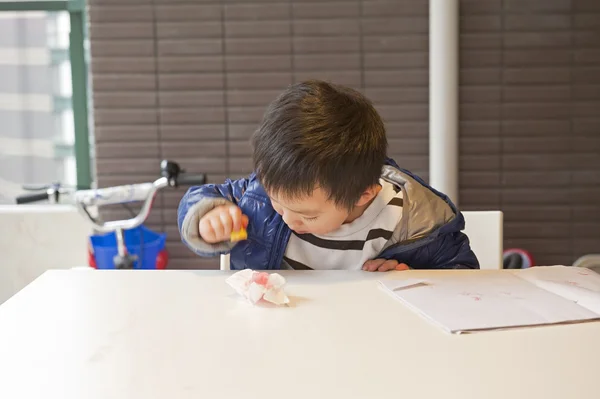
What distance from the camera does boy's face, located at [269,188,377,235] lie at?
3.77ft

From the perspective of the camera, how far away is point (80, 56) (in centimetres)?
274

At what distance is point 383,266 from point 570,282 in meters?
0.33

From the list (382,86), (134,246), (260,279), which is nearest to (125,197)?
(134,246)

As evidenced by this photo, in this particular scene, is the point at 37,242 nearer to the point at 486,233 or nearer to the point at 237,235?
the point at 237,235

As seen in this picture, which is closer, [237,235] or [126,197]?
[237,235]

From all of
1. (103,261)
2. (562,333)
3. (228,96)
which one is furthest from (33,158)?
(562,333)

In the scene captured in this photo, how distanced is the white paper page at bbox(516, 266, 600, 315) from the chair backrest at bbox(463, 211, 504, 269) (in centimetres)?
34

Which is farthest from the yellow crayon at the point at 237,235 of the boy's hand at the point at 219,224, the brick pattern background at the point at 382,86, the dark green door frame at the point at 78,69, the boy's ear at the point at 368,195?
the dark green door frame at the point at 78,69

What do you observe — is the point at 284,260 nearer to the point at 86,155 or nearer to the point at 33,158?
the point at 86,155

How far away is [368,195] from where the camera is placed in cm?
126

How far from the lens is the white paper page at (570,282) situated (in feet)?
3.38

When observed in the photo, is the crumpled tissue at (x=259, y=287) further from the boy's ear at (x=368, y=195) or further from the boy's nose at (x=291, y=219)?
the boy's ear at (x=368, y=195)

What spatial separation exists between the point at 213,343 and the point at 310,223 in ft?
1.38

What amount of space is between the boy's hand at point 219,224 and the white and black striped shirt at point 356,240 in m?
0.22
